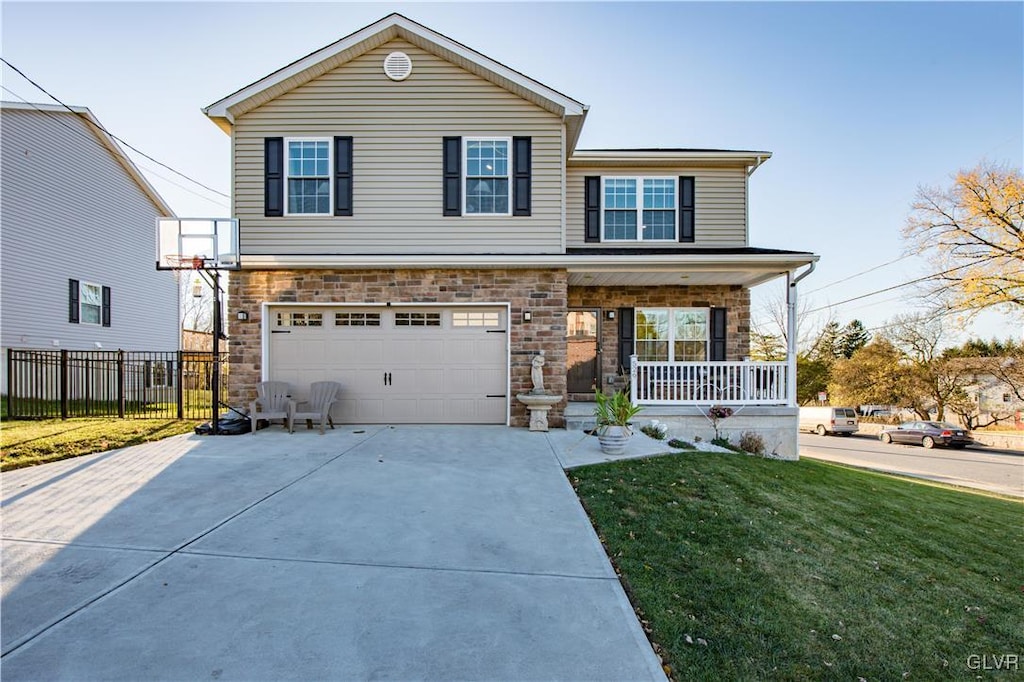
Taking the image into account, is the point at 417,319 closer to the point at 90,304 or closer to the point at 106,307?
the point at 90,304

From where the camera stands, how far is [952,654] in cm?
299

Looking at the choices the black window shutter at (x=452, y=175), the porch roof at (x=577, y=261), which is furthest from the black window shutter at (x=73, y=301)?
the black window shutter at (x=452, y=175)

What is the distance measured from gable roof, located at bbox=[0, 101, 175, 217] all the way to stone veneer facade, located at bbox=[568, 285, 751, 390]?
15680 millimetres

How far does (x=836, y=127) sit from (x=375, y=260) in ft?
57.7

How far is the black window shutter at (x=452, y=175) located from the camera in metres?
9.32

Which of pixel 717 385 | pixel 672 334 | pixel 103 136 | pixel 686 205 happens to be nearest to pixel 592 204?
pixel 686 205

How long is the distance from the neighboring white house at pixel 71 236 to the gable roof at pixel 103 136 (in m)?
0.03

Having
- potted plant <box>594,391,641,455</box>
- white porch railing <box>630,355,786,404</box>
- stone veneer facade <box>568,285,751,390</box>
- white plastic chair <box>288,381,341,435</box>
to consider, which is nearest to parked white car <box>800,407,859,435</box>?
stone veneer facade <box>568,285,751,390</box>

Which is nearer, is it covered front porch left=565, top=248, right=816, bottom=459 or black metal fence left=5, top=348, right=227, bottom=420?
covered front porch left=565, top=248, right=816, bottom=459

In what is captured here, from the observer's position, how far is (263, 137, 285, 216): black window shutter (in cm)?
933

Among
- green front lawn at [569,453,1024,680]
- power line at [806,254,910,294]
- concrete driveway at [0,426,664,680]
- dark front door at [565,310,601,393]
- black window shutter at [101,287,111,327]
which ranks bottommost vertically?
green front lawn at [569,453,1024,680]

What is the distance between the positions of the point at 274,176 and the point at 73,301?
1004 cm

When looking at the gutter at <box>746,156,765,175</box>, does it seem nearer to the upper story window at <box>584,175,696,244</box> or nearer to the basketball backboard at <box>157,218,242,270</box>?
the upper story window at <box>584,175,696,244</box>

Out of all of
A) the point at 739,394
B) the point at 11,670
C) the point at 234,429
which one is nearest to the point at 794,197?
the point at 739,394
